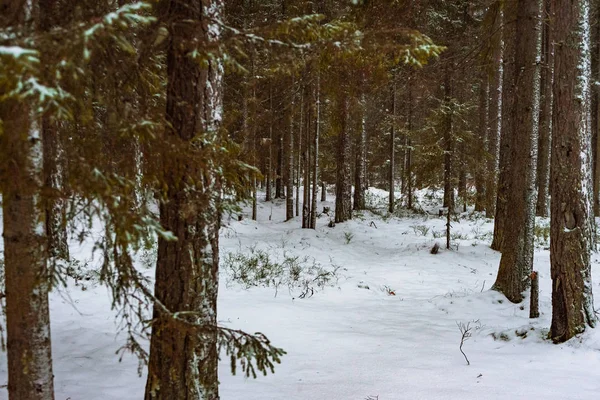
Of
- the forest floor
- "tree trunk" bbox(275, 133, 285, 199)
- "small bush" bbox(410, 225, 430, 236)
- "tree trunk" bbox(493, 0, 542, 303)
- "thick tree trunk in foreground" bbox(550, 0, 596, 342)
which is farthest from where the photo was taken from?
"tree trunk" bbox(275, 133, 285, 199)

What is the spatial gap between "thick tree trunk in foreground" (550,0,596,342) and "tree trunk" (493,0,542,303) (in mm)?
2099

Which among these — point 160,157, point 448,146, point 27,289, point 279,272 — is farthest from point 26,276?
point 448,146

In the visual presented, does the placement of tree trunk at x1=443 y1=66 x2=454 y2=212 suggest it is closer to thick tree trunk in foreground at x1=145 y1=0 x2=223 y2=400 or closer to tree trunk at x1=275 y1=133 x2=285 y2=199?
tree trunk at x1=275 y1=133 x2=285 y2=199

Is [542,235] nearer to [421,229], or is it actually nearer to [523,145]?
[421,229]

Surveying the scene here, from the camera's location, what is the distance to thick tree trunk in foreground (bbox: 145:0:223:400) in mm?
3199

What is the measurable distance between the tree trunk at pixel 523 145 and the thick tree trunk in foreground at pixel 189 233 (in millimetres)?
6246

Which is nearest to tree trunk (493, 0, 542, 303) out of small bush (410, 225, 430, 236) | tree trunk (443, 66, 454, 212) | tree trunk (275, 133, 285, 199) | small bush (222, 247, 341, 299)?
small bush (222, 247, 341, 299)

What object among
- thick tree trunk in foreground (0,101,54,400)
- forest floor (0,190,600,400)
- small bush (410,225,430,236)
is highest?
thick tree trunk in foreground (0,101,54,400)

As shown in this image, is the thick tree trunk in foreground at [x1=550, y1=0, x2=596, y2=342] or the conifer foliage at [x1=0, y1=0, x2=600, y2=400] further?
the thick tree trunk in foreground at [x1=550, y1=0, x2=596, y2=342]

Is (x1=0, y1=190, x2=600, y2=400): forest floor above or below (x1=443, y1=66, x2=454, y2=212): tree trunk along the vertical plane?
below

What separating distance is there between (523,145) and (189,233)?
21.9 ft

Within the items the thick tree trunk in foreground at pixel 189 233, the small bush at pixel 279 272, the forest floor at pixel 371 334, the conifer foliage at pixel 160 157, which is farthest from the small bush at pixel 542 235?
the thick tree trunk in foreground at pixel 189 233

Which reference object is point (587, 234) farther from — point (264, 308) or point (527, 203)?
point (264, 308)

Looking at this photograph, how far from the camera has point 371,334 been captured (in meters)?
6.62
